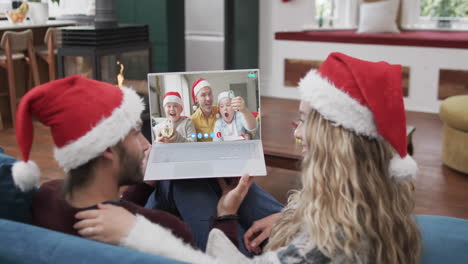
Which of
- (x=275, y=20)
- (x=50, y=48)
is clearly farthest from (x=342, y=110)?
(x=275, y=20)

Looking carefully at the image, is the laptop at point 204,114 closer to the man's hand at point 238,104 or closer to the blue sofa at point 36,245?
the man's hand at point 238,104

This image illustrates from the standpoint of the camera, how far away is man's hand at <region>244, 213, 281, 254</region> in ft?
5.41

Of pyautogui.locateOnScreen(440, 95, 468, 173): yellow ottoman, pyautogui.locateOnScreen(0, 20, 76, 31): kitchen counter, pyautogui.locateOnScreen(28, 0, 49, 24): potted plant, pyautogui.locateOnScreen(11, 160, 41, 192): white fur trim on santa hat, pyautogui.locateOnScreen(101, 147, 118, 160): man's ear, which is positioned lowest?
pyautogui.locateOnScreen(440, 95, 468, 173): yellow ottoman

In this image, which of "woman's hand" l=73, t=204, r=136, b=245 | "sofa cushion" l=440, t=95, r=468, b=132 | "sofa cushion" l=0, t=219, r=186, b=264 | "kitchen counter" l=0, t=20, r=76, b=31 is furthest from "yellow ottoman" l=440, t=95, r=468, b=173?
"kitchen counter" l=0, t=20, r=76, b=31

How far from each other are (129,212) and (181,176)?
368 millimetres

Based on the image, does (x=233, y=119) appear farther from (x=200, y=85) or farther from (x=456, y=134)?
(x=456, y=134)

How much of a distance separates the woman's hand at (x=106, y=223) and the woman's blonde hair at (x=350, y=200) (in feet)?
1.18

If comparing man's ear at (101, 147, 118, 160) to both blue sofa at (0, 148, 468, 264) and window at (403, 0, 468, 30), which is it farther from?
window at (403, 0, 468, 30)

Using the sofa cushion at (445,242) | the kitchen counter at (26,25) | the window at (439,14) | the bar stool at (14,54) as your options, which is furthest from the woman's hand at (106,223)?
the window at (439,14)

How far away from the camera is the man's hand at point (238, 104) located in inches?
66.3

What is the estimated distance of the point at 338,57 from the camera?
123 cm

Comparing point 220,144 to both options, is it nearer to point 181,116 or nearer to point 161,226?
point 181,116

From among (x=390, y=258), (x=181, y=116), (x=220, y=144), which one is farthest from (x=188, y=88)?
(x=390, y=258)

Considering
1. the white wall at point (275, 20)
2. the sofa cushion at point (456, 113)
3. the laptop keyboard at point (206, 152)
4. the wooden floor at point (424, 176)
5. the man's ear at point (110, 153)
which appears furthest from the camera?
the white wall at point (275, 20)
